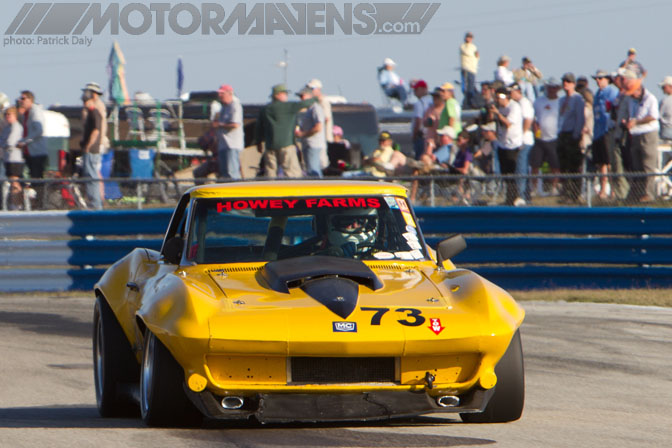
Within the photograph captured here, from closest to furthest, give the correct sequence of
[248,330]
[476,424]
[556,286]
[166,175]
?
[248,330]
[476,424]
[556,286]
[166,175]

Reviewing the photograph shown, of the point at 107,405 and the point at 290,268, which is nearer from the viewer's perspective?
the point at 290,268

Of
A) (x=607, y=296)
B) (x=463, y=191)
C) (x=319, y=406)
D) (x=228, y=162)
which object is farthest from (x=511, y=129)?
(x=319, y=406)

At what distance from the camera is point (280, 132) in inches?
654

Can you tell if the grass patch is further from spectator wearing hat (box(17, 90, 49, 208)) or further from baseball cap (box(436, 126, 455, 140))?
spectator wearing hat (box(17, 90, 49, 208))

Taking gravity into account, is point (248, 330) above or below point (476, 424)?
above

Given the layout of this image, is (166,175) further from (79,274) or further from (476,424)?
(476,424)

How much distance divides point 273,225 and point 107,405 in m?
1.31

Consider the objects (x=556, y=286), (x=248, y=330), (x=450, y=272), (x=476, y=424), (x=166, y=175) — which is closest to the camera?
(x=248, y=330)

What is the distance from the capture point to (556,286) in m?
13.4

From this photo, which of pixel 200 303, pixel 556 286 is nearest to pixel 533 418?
pixel 200 303

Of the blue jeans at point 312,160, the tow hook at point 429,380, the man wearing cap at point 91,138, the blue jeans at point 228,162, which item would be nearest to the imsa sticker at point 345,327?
the tow hook at point 429,380

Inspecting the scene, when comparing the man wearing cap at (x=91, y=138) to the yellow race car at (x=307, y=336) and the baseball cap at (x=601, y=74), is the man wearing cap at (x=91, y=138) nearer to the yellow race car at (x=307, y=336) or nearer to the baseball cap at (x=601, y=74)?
the baseball cap at (x=601, y=74)

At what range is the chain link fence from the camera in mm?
14297

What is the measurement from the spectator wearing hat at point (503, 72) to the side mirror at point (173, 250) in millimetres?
15448
